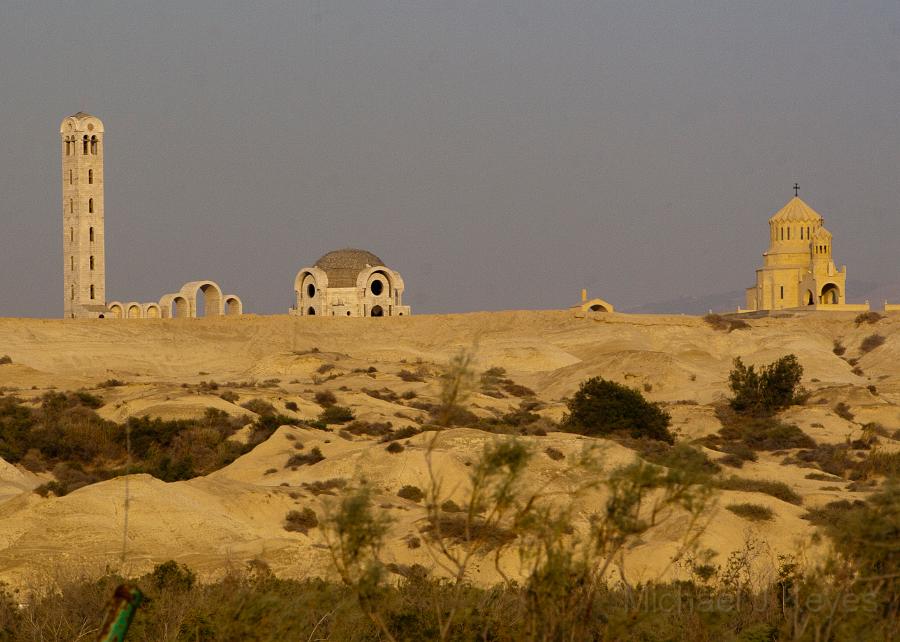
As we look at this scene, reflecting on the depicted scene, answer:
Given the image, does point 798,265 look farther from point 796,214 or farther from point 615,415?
point 615,415

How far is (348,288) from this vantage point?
67.9 m

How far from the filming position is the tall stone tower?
65.4 m

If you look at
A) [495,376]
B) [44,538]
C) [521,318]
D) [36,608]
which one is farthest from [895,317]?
[36,608]

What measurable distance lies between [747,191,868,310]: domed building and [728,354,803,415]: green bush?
28.7 metres

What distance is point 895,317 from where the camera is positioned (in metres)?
62.6

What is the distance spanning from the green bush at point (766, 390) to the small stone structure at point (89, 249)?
103 feet

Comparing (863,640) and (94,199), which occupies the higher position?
(94,199)

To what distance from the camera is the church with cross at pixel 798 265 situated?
69875 millimetres

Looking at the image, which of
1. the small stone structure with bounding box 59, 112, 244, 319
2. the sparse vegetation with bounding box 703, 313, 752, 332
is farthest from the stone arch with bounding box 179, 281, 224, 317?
the sparse vegetation with bounding box 703, 313, 752, 332

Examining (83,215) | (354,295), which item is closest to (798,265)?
(354,295)

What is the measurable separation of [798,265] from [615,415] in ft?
127

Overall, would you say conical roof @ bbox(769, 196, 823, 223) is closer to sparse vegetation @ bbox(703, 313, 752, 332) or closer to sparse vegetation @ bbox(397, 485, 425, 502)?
sparse vegetation @ bbox(703, 313, 752, 332)

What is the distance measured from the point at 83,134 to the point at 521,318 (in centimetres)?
2398

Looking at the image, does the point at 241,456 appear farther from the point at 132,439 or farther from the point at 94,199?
the point at 94,199
